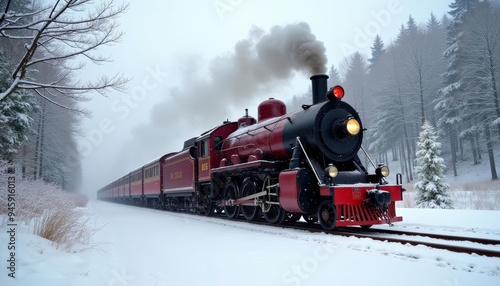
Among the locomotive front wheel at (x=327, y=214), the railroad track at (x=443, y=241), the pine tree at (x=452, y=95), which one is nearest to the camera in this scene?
the railroad track at (x=443, y=241)

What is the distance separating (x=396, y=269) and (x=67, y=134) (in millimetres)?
30016

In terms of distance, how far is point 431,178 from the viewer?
1403 centimetres

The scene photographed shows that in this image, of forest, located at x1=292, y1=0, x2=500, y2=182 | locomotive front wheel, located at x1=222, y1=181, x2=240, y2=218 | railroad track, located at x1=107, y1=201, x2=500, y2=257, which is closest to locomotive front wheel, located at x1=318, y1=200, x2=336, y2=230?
railroad track, located at x1=107, y1=201, x2=500, y2=257

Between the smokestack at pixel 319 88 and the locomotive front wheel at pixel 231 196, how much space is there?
4022 millimetres

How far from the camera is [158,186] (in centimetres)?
1942

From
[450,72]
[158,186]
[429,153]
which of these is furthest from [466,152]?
[158,186]

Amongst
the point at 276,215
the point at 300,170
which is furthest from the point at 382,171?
the point at 276,215

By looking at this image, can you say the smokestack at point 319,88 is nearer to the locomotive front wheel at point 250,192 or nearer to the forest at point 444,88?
the locomotive front wheel at point 250,192

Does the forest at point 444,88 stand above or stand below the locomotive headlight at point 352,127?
above

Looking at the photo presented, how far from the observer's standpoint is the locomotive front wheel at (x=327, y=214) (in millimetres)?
6988

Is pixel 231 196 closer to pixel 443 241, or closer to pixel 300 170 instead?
pixel 300 170

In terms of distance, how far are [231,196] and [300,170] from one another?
4321 millimetres

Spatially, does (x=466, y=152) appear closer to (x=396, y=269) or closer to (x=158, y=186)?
(x=158, y=186)

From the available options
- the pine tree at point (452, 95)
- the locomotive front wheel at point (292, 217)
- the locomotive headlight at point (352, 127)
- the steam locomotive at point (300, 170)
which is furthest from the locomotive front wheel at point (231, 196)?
the pine tree at point (452, 95)
